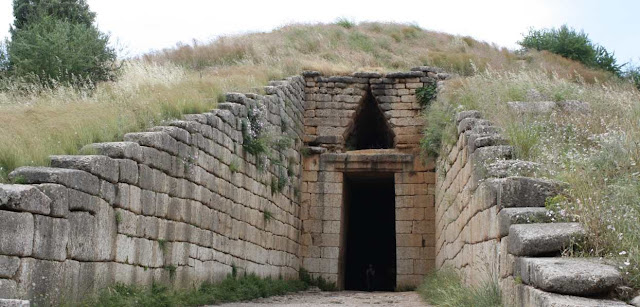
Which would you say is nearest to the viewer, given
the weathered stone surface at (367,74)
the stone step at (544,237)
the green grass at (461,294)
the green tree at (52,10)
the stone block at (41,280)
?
the stone step at (544,237)

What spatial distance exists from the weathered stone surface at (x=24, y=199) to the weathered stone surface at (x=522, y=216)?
12.6 ft

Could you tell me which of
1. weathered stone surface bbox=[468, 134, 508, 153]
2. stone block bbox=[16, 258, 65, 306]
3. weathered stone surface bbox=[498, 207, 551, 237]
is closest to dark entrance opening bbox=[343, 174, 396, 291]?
weathered stone surface bbox=[468, 134, 508, 153]

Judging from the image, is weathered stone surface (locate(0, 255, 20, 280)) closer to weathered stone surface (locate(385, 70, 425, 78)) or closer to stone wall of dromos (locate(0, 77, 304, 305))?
stone wall of dromos (locate(0, 77, 304, 305))

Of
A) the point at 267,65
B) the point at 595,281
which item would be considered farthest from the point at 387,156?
the point at 595,281

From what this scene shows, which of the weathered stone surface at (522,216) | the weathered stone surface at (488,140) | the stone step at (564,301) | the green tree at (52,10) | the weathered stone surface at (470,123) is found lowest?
the stone step at (564,301)

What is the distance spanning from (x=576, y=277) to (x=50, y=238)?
13.5 ft

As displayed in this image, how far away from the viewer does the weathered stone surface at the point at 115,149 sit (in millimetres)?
7273

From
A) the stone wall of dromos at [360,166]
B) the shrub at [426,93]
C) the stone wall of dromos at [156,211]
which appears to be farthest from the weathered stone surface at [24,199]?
the shrub at [426,93]

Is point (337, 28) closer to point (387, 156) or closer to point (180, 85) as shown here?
point (387, 156)

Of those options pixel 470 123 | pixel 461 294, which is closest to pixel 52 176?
pixel 461 294

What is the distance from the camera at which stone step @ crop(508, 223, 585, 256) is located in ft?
16.8

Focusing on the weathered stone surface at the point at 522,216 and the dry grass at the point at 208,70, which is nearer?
the weathered stone surface at the point at 522,216

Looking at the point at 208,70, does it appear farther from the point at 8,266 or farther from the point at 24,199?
the point at 8,266

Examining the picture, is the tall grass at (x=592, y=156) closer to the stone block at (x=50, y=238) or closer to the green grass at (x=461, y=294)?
the green grass at (x=461, y=294)
